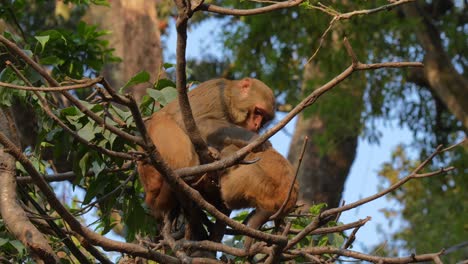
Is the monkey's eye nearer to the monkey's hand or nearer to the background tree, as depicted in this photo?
the background tree

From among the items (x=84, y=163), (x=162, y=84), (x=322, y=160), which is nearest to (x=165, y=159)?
(x=84, y=163)

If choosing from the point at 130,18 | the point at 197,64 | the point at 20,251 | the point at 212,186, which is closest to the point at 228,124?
the point at 212,186

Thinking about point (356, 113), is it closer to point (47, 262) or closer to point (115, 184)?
point (115, 184)

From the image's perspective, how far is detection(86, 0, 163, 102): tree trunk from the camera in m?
9.12

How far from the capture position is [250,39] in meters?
→ 10.3

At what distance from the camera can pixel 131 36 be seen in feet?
→ 31.0

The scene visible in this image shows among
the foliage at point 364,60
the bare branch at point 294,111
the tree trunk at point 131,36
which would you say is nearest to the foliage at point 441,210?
the foliage at point 364,60

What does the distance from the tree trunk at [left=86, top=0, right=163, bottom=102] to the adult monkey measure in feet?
12.3

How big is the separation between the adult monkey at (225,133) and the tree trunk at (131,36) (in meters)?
3.75

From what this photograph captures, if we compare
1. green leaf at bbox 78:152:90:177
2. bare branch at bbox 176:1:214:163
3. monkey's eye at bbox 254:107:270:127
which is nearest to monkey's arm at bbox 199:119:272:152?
monkey's eye at bbox 254:107:270:127

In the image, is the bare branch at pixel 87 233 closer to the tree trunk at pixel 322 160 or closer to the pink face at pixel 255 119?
the pink face at pixel 255 119

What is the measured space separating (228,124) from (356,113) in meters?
5.56

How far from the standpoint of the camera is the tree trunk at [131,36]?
9117 millimetres

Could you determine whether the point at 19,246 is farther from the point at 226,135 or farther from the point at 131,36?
the point at 131,36
